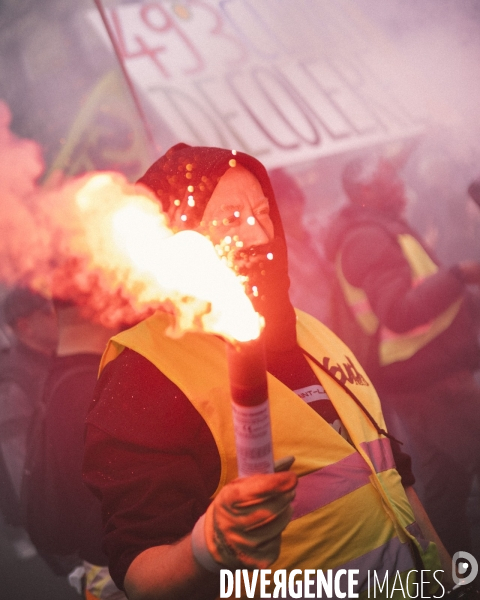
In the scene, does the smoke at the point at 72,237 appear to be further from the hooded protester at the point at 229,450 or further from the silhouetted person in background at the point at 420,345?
the silhouetted person in background at the point at 420,345

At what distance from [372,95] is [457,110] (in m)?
0.46

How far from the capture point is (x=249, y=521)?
78cm

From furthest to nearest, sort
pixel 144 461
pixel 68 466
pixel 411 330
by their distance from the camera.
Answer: pixel 411 330
pixel 68 466
pixel 144 461

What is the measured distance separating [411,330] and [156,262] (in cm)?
159

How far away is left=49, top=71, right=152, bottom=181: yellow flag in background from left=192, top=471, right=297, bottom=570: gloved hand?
5.71ft

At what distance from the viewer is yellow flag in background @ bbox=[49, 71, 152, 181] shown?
2.14 m

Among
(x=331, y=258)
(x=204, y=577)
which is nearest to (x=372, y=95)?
(x=331, y=258)

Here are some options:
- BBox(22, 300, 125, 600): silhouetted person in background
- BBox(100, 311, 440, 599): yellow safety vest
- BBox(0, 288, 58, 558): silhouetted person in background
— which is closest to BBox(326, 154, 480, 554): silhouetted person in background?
BBox(100, 311, 440, 599): yellow safety vest

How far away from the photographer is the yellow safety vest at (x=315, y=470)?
1035mm

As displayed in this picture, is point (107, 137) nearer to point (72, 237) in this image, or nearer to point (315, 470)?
point (72, 237)

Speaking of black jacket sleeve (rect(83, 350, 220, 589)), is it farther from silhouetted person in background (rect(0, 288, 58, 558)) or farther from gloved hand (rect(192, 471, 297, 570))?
silhouetted person in background (rect(0, 288, 58, 558))

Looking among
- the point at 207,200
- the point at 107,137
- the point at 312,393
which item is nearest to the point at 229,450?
the point at 312,393

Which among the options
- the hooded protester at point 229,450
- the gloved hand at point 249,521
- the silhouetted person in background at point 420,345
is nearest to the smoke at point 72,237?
the hooded protester at point 229,450

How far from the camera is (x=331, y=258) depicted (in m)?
2.37
